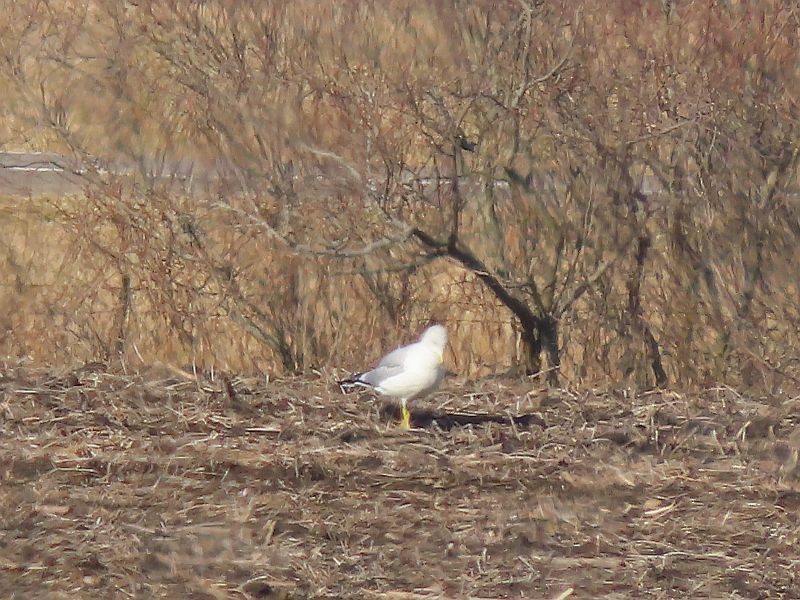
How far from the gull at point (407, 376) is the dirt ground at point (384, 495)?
9 cm

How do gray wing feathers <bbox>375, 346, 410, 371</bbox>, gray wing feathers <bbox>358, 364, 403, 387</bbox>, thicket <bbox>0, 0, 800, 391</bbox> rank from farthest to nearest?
1. thicket <bbox>0, 0, 800, 391</bbox>
2. gray wing feathers <bbox>375, 346, 410, 371</bbox>
3. gray wing feathers <bbox>358, 364, 403, 387</bbox>

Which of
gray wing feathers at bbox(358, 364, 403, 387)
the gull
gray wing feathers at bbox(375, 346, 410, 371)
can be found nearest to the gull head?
the gull

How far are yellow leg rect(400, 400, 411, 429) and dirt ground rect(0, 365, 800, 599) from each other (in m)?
0.06

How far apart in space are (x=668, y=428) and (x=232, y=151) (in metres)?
5.49

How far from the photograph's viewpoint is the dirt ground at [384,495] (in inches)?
141

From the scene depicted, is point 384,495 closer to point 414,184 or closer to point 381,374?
point 381,374

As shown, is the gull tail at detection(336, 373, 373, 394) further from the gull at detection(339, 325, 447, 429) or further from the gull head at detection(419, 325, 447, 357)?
the gull head at detection(419, 325, 447, 357)

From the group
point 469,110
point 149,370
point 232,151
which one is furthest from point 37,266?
point 149,370

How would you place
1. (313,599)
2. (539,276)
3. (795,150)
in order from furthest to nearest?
1. (539,276)
2. (795,150)
3. (313,599)

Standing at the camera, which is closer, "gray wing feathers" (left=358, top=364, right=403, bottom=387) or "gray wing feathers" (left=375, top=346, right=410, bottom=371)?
"gray wing feathers" (left=358, top=364, right=403, bottom=387)

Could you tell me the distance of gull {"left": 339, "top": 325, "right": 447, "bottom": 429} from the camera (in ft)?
17.4

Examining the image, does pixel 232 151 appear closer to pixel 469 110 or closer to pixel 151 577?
pixel 469 110

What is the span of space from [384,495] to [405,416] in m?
0.89

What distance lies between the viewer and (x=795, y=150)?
29.3 feet
